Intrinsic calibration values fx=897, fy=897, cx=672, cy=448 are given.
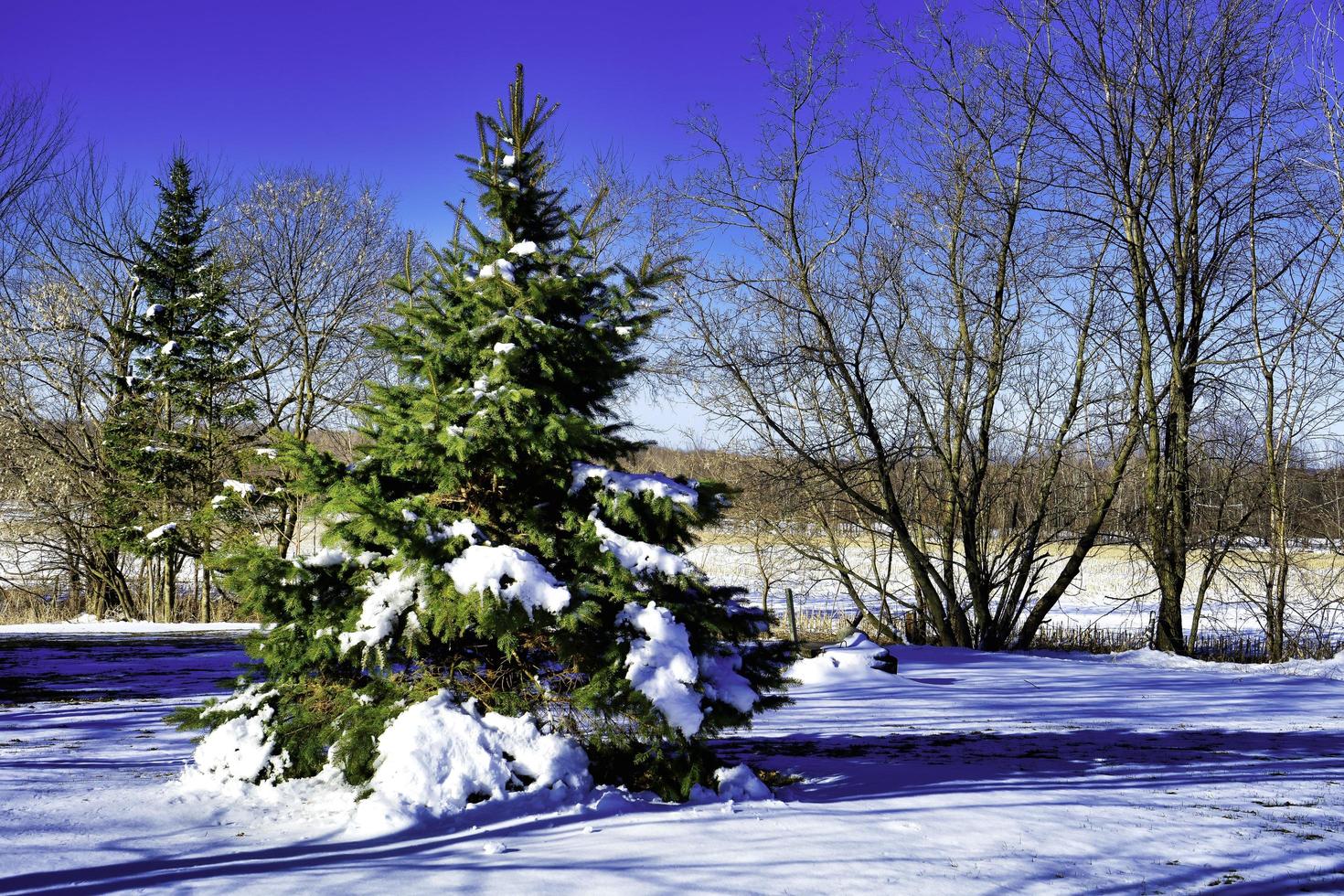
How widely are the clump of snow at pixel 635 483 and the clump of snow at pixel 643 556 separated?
0.28m

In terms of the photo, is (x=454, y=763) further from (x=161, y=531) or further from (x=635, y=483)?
(x=161, y=531)

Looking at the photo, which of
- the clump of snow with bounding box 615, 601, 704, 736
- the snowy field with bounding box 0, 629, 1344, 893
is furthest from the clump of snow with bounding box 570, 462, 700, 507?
the snowy field with bounding box 0, 629, 1344, 893

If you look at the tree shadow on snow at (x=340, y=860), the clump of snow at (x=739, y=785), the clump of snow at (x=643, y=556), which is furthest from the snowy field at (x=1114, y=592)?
the tree shadow on snow at (x=340, y=860)

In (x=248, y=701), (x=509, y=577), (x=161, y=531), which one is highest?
(x=161, y=531)

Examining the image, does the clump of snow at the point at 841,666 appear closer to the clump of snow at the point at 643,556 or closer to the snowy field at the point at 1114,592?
the clump of snow at the point at 643,556

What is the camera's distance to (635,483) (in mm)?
5141

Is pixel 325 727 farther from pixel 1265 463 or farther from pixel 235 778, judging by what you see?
pixel 1265 463

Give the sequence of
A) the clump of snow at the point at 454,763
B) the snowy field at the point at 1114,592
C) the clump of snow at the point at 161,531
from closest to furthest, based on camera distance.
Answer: the clump of snow at the point at 454,763
the snowy field at the point at 1114,592
the clump of snow at the point at 161,531

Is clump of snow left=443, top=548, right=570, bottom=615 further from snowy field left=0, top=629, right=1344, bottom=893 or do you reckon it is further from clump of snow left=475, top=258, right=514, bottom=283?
clump of snow left=475, top=258, right=514, bottom=283

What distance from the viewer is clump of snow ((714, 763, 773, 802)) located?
506cm

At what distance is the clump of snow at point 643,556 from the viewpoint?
16.1ft

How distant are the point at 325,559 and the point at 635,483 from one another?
1.78 metres

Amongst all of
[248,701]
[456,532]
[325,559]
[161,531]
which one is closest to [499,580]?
[456,532]

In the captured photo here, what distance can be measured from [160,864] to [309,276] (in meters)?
22.0
